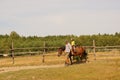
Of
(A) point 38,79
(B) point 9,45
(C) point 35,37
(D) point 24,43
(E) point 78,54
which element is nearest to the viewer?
(A) point 38,79

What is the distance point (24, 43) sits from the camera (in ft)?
190

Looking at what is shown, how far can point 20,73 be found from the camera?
22312mm

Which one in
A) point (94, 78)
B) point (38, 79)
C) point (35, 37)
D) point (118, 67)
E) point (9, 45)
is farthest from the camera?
point (35, 37)

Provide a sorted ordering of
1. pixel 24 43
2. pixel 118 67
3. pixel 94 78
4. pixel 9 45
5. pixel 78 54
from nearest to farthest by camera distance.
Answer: pixel 94 78 → pixel 118 67 → pixel 78 54 → pixel 9 45 → pixel 24 43

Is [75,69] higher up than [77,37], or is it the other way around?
[77,37]

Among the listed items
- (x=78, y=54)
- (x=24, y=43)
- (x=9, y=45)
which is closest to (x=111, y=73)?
(x=78, y=54)

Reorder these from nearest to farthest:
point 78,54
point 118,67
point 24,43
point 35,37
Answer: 1. point 118,67
2. point 78,54
3. point 24,43
4. point 35,37

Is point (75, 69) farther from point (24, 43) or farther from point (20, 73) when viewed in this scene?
point (24, 43)

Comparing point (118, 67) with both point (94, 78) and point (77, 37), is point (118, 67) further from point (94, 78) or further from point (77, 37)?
point (77, 37)

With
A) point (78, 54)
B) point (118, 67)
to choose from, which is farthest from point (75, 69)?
point (78, 54)

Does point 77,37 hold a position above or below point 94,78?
above

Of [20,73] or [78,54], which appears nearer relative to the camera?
[20,73]

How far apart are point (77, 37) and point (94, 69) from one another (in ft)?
131

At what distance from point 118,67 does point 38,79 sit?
5.41m
